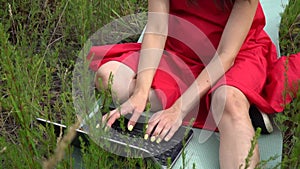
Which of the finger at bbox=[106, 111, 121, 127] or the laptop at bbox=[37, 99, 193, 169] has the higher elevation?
the finger at bbox=[106, 111, 121, 127]

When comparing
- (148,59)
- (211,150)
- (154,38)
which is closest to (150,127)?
(211,150)

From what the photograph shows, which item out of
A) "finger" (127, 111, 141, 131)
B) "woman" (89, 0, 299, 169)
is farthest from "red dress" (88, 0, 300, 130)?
"finger" (127, 111, 141, 131)

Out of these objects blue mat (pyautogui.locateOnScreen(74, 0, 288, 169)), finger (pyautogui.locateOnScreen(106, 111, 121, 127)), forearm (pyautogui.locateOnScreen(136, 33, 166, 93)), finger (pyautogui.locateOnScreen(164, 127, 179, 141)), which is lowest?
blue mat (pyautogui.locateOnScreen(74, 0, 288, 169))

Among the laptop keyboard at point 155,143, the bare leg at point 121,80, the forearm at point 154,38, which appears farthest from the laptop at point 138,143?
the forearm at point 154,38

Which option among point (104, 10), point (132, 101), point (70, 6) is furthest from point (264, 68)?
point (70, 6)

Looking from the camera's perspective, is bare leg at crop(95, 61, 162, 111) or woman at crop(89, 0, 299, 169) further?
bare leg at crop(95, 61, 162, 111)

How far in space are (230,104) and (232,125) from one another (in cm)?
7

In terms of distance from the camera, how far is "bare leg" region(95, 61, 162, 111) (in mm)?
1820

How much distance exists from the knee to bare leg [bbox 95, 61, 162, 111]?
252 mm

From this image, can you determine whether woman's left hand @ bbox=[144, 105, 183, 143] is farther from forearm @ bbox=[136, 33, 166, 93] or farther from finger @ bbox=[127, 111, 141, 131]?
forearm @ bbox=[136, 33, 166, 93]

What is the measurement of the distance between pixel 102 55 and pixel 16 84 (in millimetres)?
783

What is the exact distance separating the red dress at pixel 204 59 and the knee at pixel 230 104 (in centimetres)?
3

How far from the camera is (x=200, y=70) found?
1901 millimetres

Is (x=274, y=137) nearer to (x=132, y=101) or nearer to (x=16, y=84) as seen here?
(x=132, y=101)
